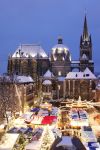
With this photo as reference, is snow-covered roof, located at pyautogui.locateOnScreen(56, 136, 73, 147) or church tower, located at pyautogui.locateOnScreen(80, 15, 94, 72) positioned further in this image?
church tower, located at pyautogui.locateOnScreen(80, 15, 94, 72)

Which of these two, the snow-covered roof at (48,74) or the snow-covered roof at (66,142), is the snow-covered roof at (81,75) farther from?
the snow-covered roof at (66,142)

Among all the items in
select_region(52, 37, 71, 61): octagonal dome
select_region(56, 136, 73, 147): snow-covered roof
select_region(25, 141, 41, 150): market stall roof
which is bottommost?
select_region(25, 141, 41, 150): market stall roof

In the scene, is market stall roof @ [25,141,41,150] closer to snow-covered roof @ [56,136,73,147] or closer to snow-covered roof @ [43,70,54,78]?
snow-covered roof @ [56,136,73,147]

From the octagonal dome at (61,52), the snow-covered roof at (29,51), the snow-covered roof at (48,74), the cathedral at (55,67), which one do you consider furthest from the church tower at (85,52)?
the snow-covered roof at (29,51)

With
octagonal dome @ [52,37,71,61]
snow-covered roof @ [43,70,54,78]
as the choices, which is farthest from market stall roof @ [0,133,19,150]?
octagonal dome @ [52,37,71,61]

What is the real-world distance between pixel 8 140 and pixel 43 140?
304 centimetres

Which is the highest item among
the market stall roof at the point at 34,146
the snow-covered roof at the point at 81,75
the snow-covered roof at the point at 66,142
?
the snow-covered roof at the point at 81,75

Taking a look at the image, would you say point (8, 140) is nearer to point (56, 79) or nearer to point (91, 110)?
point (91, 110)

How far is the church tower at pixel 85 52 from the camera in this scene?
101188 mm

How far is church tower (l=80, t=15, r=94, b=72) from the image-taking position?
101 meters

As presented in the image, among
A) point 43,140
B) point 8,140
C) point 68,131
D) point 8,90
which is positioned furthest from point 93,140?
point 8,90

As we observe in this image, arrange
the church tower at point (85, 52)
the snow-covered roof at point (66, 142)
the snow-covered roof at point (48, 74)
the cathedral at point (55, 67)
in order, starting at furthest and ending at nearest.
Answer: the church tower at point (85, 52)
the snow-covered roof at point (48, 74)
the cathedral at point (55, 67)
the snow-covered roof at point (66, 142)

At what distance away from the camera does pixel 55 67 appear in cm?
9981

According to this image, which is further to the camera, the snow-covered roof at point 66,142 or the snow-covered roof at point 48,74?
the snow-covered roof at point 48,74
